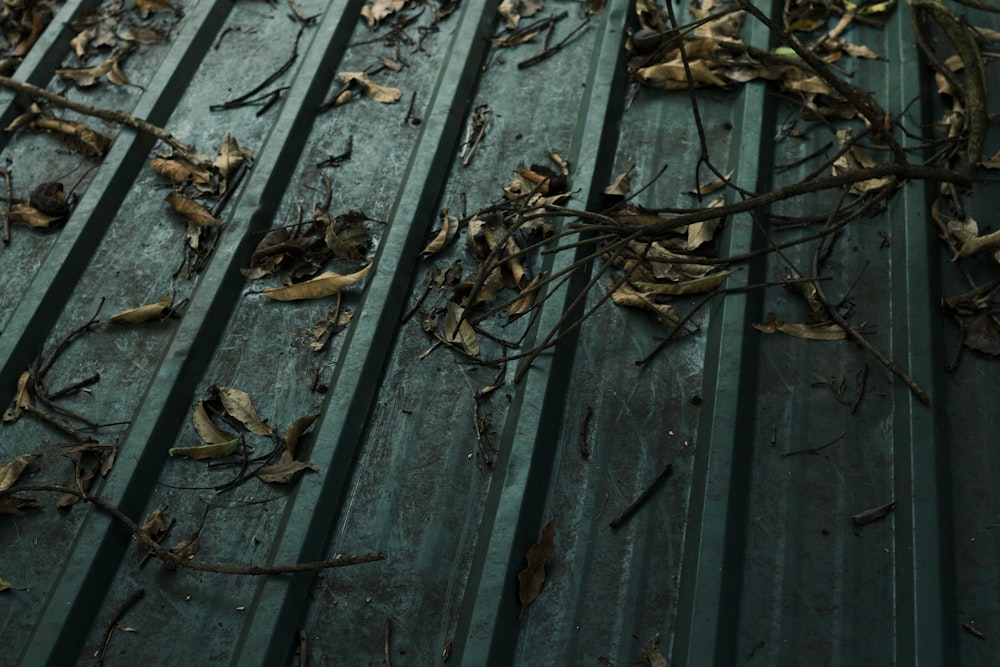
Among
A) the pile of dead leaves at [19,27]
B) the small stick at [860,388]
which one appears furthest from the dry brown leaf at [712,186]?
the pile of dead leaves at [19,27]

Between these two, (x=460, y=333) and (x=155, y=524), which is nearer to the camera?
(x=155, y=524)

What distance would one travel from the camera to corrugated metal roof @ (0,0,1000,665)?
1.98 m

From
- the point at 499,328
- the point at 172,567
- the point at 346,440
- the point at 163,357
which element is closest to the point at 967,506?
the point at 499,328

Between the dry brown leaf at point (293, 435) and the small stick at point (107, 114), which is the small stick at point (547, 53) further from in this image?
the dry brown leaf at point (293, 435)

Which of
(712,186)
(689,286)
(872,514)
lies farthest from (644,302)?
(872,514)

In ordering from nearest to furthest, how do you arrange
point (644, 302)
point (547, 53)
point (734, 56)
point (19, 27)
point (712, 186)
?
point (644, 302) → point (712, 186) → point (734, 56) → point (547, 53) → point (19, 27)

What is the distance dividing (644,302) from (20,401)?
63.4 inches

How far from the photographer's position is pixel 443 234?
2613 mm

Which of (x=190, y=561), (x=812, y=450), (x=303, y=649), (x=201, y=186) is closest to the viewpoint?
(x=303, y=649)

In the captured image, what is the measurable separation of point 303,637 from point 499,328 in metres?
0.89

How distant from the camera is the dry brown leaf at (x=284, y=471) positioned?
7.13ft

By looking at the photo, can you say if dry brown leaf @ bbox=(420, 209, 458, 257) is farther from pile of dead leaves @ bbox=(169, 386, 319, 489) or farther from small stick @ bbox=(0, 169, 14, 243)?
small stick @ bbox=(0, 169, 14, 243)

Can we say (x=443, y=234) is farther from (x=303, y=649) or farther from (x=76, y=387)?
(x=303, y=649)

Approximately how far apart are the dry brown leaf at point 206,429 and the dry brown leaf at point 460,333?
1.93 feet
